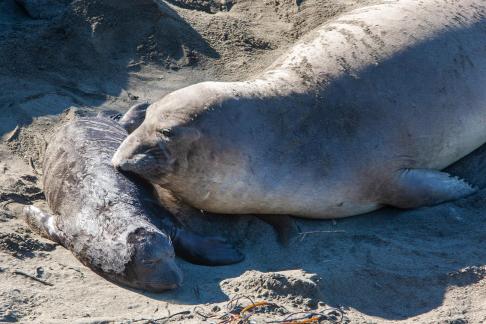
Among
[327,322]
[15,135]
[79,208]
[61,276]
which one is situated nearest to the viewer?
[327,322]

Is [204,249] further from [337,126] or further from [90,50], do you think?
[90,50]

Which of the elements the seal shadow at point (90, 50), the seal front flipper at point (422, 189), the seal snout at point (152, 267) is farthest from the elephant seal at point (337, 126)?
the seal shadow at point (90, 50)

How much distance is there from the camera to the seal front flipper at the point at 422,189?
5.98 meters

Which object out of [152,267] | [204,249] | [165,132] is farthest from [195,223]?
[152,267]

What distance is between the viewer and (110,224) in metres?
5.34

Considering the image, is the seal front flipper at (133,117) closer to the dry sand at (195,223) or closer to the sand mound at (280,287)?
the dry sand at (195,223)

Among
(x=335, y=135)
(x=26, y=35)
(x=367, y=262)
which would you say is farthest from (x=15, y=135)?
(x=367, y=262)

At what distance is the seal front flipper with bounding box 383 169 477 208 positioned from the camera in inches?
236

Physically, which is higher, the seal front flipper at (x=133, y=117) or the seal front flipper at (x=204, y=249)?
the seal front flipper at (x=133, y=117)

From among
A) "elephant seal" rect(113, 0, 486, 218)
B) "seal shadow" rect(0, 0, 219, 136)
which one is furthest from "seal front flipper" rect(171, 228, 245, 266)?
"seal shadow" rect(0, 0, 219, 136)

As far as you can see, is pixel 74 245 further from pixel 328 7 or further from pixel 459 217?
pixel 328 7

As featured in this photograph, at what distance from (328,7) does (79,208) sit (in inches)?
156

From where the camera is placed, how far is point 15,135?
695cm

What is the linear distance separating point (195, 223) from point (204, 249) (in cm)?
40
